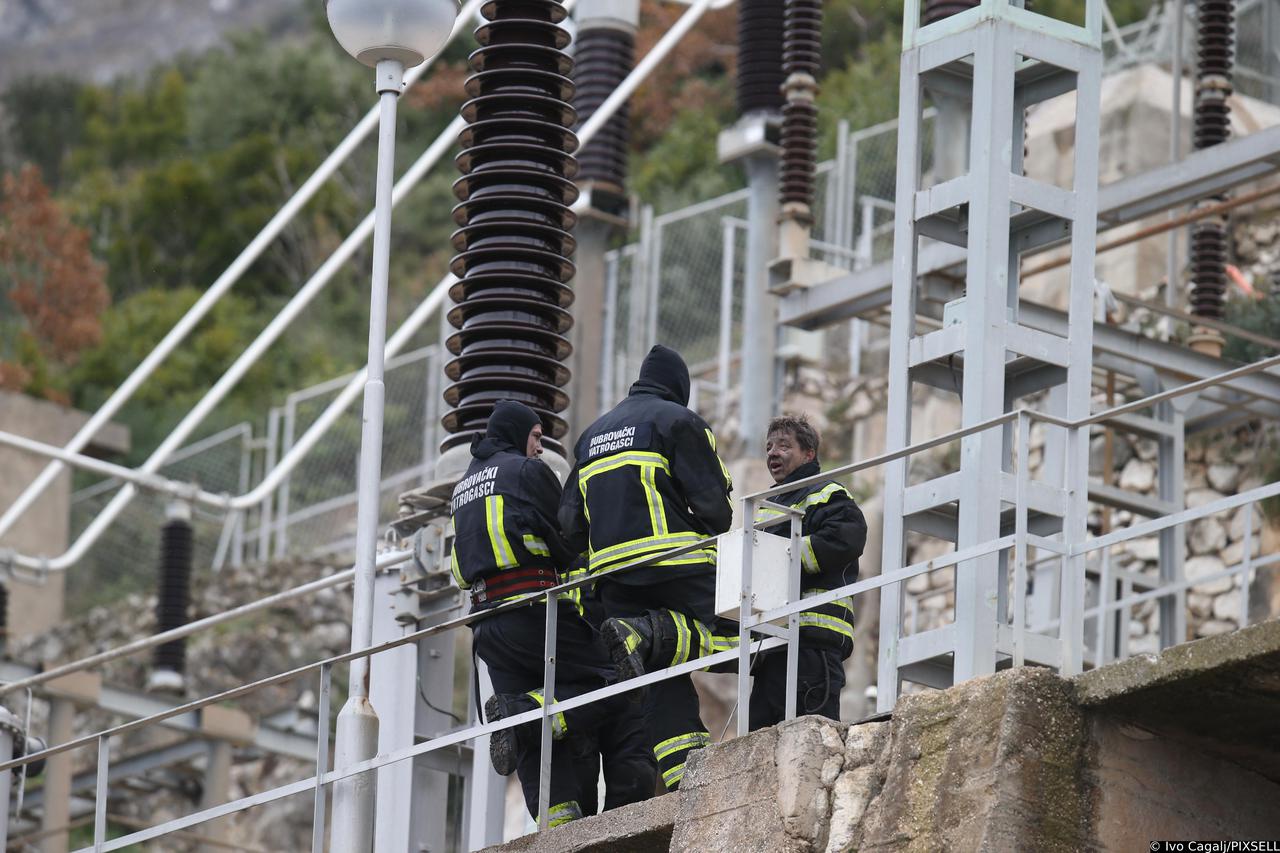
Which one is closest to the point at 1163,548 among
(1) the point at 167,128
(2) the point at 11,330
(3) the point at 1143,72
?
(3) the point at 1143,72

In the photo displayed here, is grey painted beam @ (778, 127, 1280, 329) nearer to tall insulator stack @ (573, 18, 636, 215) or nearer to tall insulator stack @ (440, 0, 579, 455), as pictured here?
tall insulator stack @ (440, 0, 579, 455)

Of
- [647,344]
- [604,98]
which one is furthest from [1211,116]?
[647,344]

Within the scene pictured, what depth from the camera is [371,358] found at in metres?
11.7

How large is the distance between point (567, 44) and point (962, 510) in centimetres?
458

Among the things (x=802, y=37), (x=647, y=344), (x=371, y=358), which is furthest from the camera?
(x=647, y=344)

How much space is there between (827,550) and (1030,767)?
71.1 inches

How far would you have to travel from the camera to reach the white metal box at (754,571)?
976cm

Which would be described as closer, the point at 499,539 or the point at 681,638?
the point at 681,638

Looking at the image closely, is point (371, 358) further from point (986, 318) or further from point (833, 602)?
point (986, 318)

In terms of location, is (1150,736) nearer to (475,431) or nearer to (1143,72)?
(475,431)

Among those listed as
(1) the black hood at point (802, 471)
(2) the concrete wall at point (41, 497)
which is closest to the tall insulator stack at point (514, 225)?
(1) the black hood at point (802, 471)

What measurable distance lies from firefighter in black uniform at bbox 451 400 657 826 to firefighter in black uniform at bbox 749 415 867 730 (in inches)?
28.3

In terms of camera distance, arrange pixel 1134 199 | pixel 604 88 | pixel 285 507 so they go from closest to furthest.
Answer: pixel 1134 199, pixel 604 88, pixel 285 507

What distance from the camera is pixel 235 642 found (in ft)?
99.9
